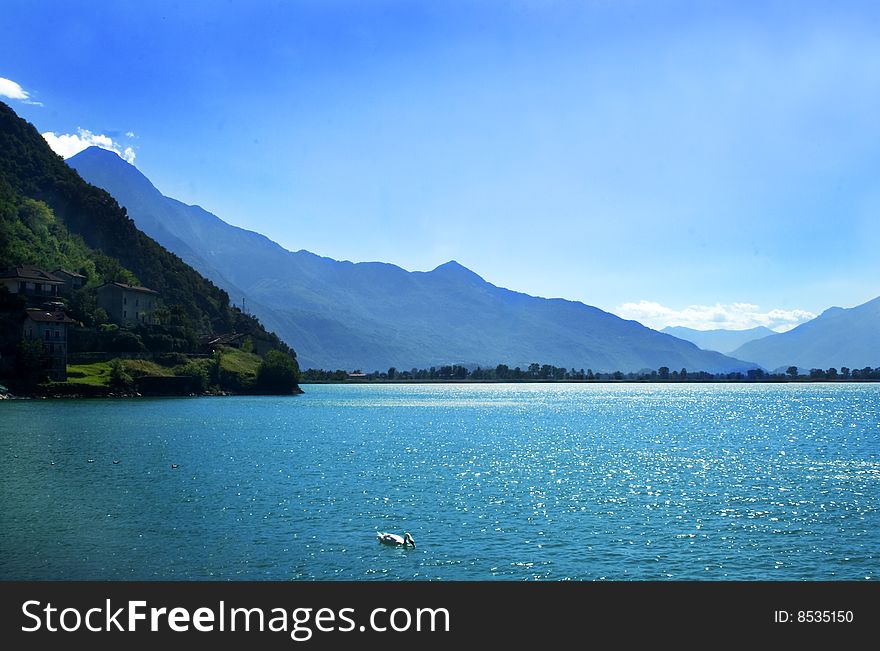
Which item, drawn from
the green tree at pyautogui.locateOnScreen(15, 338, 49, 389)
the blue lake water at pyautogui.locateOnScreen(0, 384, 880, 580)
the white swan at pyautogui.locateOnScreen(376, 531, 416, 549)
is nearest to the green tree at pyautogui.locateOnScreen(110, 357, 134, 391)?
the green tree at pyautogui.locateOnScreen(15, 338, 49, 389)

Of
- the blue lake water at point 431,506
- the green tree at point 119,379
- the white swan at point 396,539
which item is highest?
the green tree at point 119,379

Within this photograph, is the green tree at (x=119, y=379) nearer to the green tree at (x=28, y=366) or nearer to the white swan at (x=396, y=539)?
the green tree at (x=28, y=366)

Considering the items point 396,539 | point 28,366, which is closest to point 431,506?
point 396,539

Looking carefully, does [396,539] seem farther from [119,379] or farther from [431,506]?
[119,379]

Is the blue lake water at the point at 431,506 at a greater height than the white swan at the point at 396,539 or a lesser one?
lesser

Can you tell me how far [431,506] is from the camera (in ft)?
172

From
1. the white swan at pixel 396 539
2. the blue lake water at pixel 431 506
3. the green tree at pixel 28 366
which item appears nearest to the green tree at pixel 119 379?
the green tree at pixel 28 366

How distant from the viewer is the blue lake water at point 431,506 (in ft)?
121

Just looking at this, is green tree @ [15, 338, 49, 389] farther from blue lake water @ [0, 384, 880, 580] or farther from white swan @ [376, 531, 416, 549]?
white swan @ [376, 531, 416, 549]

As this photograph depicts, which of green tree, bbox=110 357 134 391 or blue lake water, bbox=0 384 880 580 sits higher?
green tree, bbox=110 357 134 391

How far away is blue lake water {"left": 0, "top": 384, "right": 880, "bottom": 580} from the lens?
3694cm
